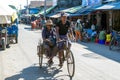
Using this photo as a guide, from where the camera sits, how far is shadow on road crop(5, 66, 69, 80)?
10.1 metres

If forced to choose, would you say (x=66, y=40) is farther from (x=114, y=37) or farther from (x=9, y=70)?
(x=114, y=37)

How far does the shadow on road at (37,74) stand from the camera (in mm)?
10148

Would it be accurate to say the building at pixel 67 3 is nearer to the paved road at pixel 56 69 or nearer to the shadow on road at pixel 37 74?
the paved road at pixel 56 69

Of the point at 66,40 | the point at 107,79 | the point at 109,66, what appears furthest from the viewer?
the point at 109,66

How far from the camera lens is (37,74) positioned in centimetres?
1080

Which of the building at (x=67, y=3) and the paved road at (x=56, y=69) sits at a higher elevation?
the building at (x=67, y=3)

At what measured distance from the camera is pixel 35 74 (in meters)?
10.8

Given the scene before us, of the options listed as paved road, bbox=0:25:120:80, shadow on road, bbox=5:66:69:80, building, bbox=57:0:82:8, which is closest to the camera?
shadow on road, bbox=5:66:69:80

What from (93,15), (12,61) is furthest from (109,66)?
(93,15)

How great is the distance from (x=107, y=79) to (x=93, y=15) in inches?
975

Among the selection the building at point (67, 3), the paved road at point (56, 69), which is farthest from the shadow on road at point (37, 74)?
the building at point (67, 3)

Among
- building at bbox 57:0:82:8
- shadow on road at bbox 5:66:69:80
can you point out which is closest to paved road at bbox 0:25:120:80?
shadow on road at bbox 5:66:69:80

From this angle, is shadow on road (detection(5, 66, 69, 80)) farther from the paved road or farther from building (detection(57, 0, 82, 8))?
building (detection(57, 0, 82, 8))

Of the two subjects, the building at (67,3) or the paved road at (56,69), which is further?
the building at (67,3)
